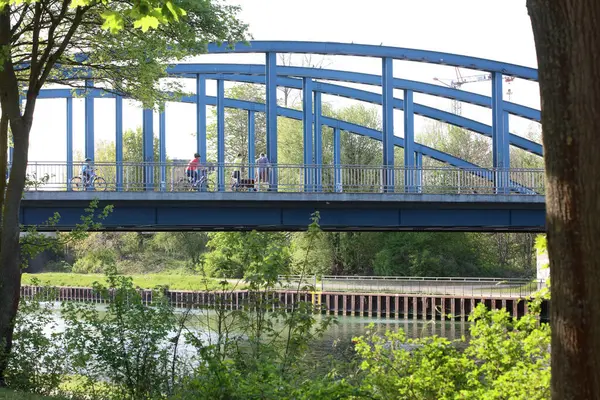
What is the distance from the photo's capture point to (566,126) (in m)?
4.84

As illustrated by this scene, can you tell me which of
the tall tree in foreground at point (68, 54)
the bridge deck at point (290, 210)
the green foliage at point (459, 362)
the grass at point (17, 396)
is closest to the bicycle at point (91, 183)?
the bridge deck at point (290, 210)

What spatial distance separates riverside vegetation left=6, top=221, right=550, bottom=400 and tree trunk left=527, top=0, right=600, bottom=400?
101 inches

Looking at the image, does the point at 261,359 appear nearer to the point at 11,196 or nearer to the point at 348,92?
the point at 11,196

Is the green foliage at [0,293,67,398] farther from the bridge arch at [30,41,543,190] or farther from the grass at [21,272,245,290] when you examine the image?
the grass at [21,272,245,290]

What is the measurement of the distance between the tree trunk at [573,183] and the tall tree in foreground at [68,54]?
24.9 ft

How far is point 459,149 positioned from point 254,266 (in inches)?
2203

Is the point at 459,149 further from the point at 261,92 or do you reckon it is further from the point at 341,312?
the point at 341,312

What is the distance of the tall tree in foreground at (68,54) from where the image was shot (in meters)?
13.5

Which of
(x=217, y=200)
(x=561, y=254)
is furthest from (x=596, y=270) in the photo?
(x=217, y=200)

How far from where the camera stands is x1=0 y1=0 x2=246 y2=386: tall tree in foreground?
13469 mm

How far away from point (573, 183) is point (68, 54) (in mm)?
15254

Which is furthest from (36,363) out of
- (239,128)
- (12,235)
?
(239,128)

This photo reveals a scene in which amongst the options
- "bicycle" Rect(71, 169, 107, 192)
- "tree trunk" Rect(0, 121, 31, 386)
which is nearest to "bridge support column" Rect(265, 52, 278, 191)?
"bicycle" Rect(71, 169, 107, 192)

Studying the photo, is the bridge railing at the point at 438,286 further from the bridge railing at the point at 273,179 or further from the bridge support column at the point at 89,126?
the bridge support column at the point at 89,126
